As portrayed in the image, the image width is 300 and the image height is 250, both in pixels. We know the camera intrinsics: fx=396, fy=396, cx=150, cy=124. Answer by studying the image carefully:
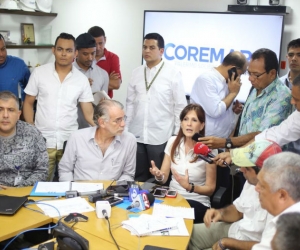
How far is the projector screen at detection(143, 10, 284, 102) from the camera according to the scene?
4.65m

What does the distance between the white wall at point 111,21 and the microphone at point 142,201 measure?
10.7ft

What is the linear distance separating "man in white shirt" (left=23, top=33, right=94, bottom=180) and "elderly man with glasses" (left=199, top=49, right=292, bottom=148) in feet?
4.44

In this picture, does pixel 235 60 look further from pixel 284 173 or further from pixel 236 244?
pixel 284 173

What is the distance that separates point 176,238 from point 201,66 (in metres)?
3.34

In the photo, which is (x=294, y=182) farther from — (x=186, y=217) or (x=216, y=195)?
(x=216, y=195)

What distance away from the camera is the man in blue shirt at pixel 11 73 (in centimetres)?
399

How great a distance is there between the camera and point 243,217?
2566 millimetres

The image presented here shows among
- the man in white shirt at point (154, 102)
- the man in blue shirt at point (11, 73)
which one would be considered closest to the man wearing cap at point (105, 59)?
the man in white shirt at point (154, 102)

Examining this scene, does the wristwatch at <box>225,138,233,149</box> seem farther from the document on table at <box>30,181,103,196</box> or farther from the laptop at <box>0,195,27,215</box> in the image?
the laptop at <box>0,195,27,215</box>

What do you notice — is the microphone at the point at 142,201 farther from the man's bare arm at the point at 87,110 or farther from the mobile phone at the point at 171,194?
the man's bare arm at the point at 87,110

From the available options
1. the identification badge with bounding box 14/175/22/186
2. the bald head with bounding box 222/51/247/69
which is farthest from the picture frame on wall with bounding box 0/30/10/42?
the bald head with bounding box 222/51/247/69

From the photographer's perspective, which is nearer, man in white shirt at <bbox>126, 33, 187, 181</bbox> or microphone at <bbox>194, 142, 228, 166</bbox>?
microphone at <bbox>194, 142, 228, 166</bbox>

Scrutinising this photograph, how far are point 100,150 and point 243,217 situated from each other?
124 cm

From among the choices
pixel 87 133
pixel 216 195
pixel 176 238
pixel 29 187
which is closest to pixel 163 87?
pixel 87 133
